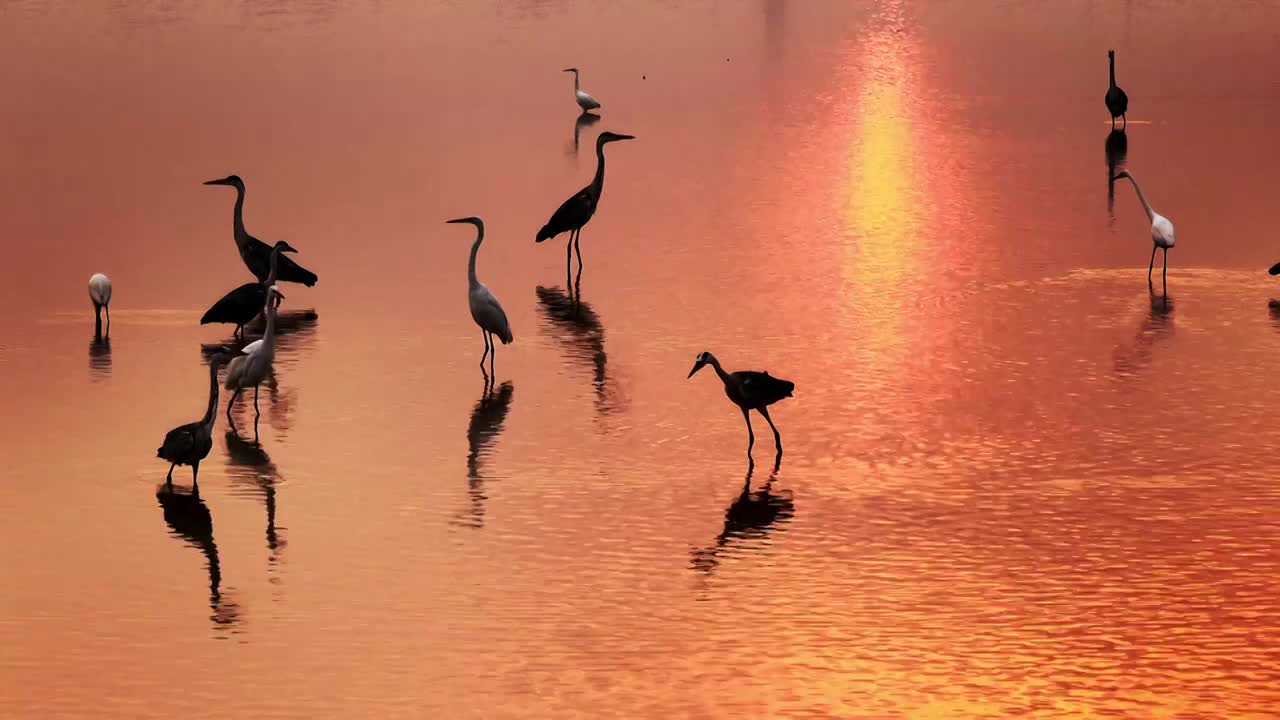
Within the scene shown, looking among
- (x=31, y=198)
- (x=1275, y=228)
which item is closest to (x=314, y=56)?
(x=31, y=198)

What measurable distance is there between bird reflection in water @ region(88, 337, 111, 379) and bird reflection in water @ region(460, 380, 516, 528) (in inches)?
141

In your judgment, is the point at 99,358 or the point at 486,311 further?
the point at 99,358

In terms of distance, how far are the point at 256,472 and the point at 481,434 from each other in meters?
2.07

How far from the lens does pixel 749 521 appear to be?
14.5 meters

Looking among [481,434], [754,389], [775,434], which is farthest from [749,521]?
[481,434]

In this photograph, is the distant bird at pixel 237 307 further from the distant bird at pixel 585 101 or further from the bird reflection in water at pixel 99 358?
the distant bird at pixel 585 101

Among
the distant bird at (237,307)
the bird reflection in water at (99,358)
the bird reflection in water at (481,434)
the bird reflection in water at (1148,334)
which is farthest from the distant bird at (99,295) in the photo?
the bird reflection in water at (1148,334)

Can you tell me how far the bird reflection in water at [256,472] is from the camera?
560 inches

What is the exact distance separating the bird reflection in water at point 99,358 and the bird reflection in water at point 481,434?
141 inches

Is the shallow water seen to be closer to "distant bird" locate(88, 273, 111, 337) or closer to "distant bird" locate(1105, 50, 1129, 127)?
"distant bird" locate(88, 273, 111, 337)

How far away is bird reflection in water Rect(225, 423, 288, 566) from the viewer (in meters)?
14.2

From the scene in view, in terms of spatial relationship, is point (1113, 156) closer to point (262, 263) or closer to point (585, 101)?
point (585, 101)

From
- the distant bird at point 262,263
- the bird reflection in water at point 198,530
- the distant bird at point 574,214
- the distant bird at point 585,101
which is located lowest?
the bird reflection in water at point 198,530

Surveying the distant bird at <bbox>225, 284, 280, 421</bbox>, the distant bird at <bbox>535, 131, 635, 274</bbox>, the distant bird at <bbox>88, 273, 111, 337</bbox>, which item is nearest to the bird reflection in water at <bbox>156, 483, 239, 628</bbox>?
the distant bird at <bbox>225, 284, 280, 421</bbox>
